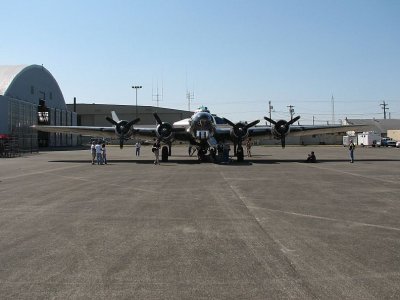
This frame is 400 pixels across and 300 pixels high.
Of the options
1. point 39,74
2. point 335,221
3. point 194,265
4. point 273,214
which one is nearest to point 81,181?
point 273,214

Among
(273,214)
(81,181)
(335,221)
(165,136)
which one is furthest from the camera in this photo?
(165,136)

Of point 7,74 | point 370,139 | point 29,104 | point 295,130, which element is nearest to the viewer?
point 295,130

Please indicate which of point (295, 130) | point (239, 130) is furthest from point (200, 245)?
point (295, 130)

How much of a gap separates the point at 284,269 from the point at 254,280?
2.22 feet

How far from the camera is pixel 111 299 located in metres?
5.06

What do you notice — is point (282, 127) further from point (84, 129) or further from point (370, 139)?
point (370, 139)

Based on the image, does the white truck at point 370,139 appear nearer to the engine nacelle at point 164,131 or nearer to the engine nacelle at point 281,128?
the engine nacelle at point 281,128

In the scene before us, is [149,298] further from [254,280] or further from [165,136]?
[165,136]

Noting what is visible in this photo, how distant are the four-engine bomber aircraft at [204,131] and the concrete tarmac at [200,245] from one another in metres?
18.1

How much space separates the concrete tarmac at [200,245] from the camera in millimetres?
5461

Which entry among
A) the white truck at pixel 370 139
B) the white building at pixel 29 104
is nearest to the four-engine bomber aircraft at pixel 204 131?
the white building at pixel 29 104

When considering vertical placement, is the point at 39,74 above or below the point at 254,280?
above

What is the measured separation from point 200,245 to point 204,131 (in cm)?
2481

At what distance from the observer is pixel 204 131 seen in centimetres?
3225
